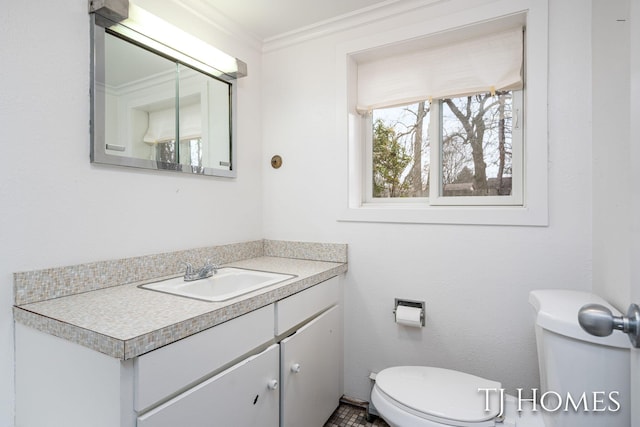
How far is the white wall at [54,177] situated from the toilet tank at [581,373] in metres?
1.52

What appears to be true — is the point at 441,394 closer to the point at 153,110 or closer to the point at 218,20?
the point at 153,110

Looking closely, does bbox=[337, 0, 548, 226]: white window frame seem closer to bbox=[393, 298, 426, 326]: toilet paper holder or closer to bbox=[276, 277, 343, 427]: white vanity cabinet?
bbox=[393, 298, 426, 326]: toilet paper holder

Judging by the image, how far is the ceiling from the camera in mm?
1671

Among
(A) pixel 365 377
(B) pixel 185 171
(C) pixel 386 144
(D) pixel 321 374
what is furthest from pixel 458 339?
(B) pixel 185 171

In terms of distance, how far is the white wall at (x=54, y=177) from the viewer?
1.04 meters

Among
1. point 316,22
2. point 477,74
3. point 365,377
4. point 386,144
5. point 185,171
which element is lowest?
point 365,377

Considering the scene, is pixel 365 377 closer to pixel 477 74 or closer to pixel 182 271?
pixel 182 271

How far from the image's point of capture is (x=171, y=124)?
1486 mm

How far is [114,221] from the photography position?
1.31 meters

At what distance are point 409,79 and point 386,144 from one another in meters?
0.37

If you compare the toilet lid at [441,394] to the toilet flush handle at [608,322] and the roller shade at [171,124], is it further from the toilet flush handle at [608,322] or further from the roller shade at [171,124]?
the roller shade at [171,124]

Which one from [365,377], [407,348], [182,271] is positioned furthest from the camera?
[365,377]

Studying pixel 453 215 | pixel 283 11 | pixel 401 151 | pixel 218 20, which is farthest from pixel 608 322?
pixel 218 20

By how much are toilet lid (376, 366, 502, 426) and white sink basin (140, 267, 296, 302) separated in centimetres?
61
